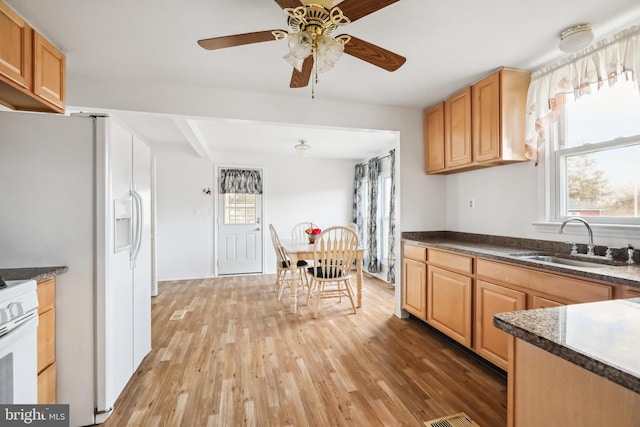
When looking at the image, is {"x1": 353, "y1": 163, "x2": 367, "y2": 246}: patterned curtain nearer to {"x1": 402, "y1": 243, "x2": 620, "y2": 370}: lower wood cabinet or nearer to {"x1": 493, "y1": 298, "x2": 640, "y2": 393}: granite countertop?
{"x1": 402, "y1": 243, "x2": 620, "y2": 370}: lower wood cabinet

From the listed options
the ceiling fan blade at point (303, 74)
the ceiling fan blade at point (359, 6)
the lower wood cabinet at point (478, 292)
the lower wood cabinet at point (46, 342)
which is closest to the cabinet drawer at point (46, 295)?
the lower wood cabinet at point (46, 342)

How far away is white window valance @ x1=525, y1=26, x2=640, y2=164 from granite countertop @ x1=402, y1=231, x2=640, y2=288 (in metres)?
0.72

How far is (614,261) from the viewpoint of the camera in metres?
1.78

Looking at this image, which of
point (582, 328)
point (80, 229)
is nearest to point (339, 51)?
A: point (582, 328)

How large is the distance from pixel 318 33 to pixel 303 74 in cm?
44

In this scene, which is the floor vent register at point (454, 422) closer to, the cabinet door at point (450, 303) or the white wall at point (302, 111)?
the cabinet door at point (450, 303)

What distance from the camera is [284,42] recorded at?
2.01 m

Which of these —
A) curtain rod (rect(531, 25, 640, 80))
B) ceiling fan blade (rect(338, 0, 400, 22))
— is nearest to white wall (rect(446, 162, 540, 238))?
curtain rod (rect(531, 25, 640, 80))

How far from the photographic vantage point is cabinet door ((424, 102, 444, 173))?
3.02 meters

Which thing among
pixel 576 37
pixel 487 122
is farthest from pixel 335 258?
pixel 576 37

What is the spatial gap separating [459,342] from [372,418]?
1128 mm

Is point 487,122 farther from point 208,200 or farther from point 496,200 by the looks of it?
point 208,200

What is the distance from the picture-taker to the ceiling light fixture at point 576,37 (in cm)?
175

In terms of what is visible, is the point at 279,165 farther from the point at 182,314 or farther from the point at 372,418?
the point at 372,418
